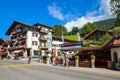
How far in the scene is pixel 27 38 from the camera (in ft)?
220

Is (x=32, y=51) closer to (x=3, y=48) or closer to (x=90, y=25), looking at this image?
(x=3, y=48)

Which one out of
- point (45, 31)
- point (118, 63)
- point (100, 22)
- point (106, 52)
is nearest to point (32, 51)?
point (45, 31)

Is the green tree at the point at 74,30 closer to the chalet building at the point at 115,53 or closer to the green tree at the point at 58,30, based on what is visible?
the green tree at the point at 58,30

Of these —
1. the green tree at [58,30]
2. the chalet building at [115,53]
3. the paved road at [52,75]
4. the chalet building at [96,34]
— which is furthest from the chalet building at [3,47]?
the paved road at [52,75]

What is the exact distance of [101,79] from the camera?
587 inches

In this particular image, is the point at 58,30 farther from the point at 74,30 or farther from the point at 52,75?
the point at 52,75

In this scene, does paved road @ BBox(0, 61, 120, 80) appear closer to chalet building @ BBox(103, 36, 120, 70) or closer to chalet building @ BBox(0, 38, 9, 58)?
chalet building @ BBox(103, 36, 120, 70)

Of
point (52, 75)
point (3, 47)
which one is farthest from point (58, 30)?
point (52, 75)

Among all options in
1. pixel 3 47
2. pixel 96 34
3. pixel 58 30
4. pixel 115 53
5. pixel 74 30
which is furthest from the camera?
pixel 74 30

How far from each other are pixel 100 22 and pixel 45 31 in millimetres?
69594

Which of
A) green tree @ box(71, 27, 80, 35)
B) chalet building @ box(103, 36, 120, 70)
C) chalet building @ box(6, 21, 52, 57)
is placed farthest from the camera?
green tree @ box(71, 27, 80, 35)

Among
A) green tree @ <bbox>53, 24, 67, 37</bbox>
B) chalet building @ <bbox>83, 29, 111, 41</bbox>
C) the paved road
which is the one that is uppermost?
green tree @ <bbox>53, 24, 67, 37</bbox>

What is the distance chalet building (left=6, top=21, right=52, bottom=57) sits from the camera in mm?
67312

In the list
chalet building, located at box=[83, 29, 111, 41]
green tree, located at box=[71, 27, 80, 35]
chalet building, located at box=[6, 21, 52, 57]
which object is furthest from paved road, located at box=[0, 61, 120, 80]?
green tree, located at box=[71, 27, 80, 35]
